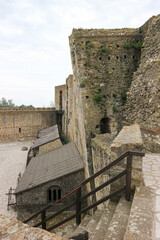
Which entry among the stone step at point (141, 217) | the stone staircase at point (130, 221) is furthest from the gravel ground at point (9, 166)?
the stone step at point (141, 217)

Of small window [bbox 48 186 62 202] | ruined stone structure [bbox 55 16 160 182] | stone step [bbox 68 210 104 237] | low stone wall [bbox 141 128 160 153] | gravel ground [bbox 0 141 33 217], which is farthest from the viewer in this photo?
gravel ground [bbox 0 141 33 217]

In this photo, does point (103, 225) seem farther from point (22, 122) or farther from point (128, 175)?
point (22, 122)

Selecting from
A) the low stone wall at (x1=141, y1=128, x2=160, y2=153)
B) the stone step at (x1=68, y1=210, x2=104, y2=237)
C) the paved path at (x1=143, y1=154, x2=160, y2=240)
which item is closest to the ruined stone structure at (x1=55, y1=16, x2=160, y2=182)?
the low stone wall at (x1=141, y1=128, x2=160, y2=153)

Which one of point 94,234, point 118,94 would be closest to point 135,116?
point 118,94

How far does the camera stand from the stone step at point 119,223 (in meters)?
2.39

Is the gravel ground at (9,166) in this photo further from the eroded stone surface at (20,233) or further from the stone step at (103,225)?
the eroded stone surface at (20,233)

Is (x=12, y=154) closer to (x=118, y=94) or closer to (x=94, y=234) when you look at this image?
(x=118, y=94)

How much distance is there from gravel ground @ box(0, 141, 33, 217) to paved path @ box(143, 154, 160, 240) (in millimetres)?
9023

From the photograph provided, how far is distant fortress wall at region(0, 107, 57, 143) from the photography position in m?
A: 25.8

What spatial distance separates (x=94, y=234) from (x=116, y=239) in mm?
648

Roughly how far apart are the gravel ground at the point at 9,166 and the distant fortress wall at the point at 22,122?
1.69 meters

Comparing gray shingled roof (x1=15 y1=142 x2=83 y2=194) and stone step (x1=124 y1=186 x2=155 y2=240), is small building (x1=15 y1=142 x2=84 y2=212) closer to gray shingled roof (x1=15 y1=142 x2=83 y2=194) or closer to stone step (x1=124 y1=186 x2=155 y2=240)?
gray shingled roof (x1=15 y1=142 x2=83 y2=194)

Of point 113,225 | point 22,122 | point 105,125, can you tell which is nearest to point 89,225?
point 113,225

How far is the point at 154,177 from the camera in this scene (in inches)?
156
